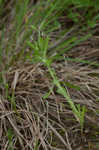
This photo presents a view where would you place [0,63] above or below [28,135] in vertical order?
above

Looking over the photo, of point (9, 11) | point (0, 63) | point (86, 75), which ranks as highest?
point (9, 11)

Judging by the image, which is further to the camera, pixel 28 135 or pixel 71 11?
pixel 71 11

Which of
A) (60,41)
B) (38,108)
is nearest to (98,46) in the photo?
(60,41)

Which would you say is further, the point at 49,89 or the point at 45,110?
the point at 49,89

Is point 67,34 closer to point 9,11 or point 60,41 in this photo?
point 60,41

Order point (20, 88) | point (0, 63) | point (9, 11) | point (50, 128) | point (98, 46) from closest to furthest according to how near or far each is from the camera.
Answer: point (50, 128) → point (20, 88) → point (0, 63) → point (98, 46) → point (9, 11)

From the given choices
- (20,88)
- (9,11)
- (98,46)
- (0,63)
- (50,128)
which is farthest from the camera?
(9,11)
